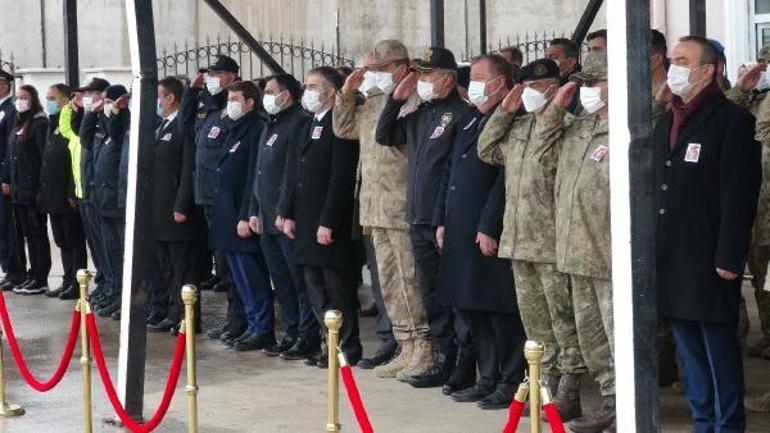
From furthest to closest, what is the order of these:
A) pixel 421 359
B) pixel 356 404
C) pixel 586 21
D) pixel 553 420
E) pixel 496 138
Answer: pixel 586 21 → pixel 421 359 → pixel 496 138 → pixel 356 404 → pixel 553 420

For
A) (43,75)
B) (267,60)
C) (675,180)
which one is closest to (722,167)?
(675,180)

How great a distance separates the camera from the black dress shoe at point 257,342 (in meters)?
11.8

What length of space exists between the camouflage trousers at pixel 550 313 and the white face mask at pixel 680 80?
52.9 inches

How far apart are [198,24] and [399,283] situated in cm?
1919

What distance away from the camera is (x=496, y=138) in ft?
29.4

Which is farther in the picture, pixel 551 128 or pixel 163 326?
pixel 163 326

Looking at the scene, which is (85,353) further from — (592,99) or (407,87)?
(592,99)

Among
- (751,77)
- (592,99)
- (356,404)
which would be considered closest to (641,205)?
(356,404)

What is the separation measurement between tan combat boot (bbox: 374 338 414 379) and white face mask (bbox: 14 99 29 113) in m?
6.04

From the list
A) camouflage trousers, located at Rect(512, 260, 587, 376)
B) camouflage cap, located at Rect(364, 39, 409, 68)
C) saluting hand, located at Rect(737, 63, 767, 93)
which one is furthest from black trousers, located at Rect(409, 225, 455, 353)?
saluting hand, located at Rect(737, 63, 767, 93)

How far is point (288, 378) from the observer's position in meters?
10.6

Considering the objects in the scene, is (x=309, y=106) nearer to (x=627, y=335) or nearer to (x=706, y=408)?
(x=706, y=408)

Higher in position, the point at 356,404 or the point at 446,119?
A: the point at 446,119

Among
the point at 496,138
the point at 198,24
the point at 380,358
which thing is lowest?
the point at 380,358
